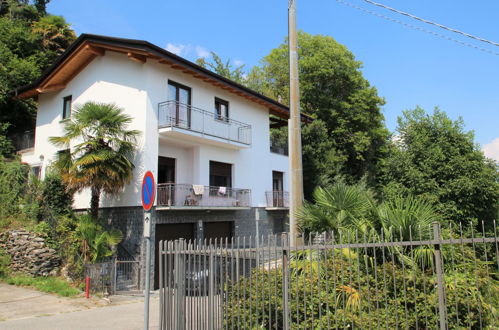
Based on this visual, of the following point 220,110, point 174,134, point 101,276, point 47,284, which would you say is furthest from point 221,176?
point 47,284

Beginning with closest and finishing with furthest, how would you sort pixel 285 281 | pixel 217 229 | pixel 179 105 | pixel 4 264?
pixel 285 281, pixel 4 264, pixel 179 105, pixel 217 229

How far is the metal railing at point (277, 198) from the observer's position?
69.5 feet

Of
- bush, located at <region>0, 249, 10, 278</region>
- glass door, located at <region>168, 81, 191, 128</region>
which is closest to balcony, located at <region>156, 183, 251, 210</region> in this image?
glass door, located at <region>168, 81, 191, 128</region>

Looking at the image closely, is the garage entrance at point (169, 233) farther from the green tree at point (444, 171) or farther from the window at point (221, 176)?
the green tree at point (444, 171)

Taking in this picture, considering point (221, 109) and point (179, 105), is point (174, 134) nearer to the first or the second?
point (179, 105)

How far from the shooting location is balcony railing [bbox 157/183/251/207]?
50.0 ft

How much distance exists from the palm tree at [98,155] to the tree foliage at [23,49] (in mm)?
9572

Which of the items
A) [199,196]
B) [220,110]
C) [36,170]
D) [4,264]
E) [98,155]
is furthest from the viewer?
[36,170]

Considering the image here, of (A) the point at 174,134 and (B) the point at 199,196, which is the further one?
(B) the point at 199,196

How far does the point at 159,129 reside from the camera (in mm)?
15547

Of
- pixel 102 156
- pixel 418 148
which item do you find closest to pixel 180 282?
pixel 102 156

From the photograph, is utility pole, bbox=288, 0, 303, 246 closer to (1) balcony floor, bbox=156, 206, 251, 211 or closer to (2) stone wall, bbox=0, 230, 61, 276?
(1) balcony floor, bbox=156, 206, 251, 211

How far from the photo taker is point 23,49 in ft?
82.1

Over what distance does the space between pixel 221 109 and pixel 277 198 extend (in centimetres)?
594
